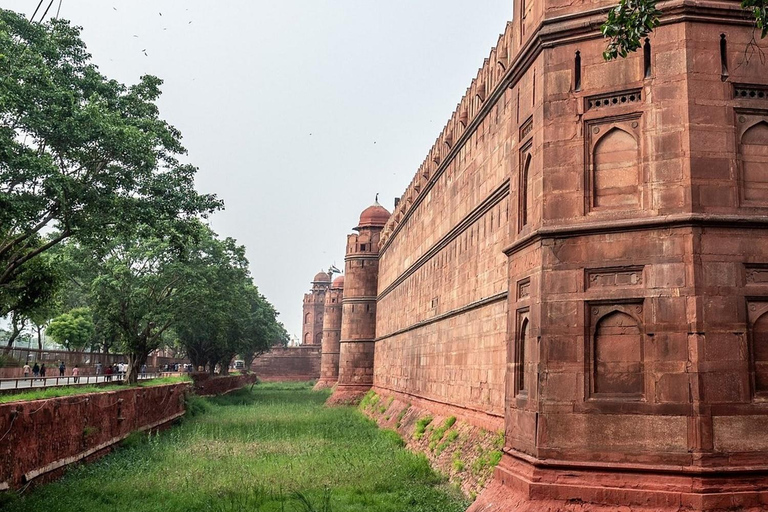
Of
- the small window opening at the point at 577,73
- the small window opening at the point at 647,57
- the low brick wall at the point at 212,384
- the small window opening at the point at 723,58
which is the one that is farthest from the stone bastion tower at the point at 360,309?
the small window opening at the point at 723,58

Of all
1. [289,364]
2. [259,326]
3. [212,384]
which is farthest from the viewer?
[289,364]

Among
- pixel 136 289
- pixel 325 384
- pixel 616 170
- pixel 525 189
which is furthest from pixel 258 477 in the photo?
pixel 325 384

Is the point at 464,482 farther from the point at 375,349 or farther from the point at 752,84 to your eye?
the point at 375,349

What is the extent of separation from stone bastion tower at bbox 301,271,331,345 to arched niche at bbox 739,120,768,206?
70.5m

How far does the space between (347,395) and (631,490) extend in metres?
27.0

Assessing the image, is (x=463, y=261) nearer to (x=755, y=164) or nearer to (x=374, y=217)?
(x=755, y=164)

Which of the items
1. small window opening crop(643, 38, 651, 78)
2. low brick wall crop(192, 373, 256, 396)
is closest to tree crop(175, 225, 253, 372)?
low brick wall crop(192, 373, 256, 396)

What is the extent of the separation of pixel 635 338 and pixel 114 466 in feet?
36.4

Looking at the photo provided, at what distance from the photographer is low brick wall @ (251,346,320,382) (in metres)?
63.6

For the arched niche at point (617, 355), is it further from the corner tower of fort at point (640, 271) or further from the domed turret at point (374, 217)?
the domed turret at point (374, 217)

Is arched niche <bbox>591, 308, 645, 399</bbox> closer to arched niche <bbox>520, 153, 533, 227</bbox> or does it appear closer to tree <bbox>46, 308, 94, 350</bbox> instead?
arched niche <bbox>520, 153, 533, 227</bbox>

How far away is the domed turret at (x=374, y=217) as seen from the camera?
3569 centimetres

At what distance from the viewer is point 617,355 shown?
655cm

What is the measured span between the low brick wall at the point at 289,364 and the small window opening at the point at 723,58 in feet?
192
